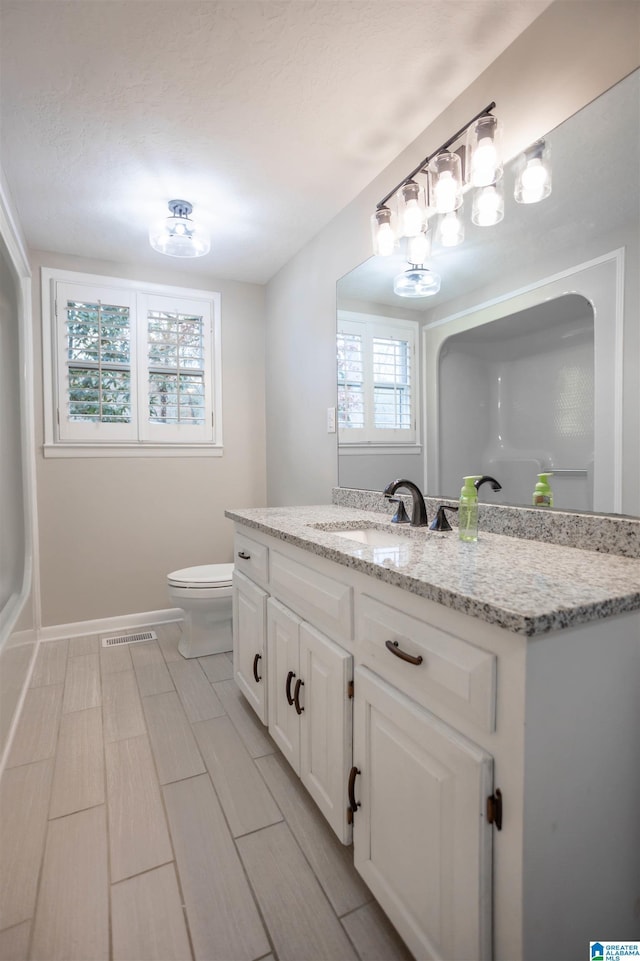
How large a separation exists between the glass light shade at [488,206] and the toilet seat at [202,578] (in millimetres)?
1952

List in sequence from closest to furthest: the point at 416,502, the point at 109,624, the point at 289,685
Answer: the point at 289,685, the point at 416,502, the point at 109,624

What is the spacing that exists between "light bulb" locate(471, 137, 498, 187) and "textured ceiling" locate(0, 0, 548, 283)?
0.28 metres

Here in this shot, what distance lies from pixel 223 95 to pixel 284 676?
6.51 feet

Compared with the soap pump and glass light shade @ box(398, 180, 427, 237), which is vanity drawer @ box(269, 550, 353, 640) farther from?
glass light shade @ box(398, 180, 427, 237)

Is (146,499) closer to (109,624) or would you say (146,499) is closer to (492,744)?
(109,624)

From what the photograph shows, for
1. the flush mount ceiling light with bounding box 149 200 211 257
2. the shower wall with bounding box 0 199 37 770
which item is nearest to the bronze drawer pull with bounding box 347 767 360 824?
the shower wall with bounding box 0 199 37 770

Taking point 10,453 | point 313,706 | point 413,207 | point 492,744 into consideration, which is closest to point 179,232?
point 413,207

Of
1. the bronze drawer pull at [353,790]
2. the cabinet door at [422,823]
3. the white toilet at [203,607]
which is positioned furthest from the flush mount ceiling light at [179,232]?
the bronze drawer pull at [353,790]

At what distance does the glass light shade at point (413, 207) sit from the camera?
5.48ft

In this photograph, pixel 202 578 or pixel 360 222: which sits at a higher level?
pixel 360 222

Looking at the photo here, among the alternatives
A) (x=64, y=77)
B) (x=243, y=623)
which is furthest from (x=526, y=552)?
(x=64, y=77)

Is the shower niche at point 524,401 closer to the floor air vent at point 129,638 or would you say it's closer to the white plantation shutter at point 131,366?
the white plantation shutter at point 131,366

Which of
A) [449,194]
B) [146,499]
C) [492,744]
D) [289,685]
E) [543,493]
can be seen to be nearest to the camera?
[492,744]

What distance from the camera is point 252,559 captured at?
1.80 meters
